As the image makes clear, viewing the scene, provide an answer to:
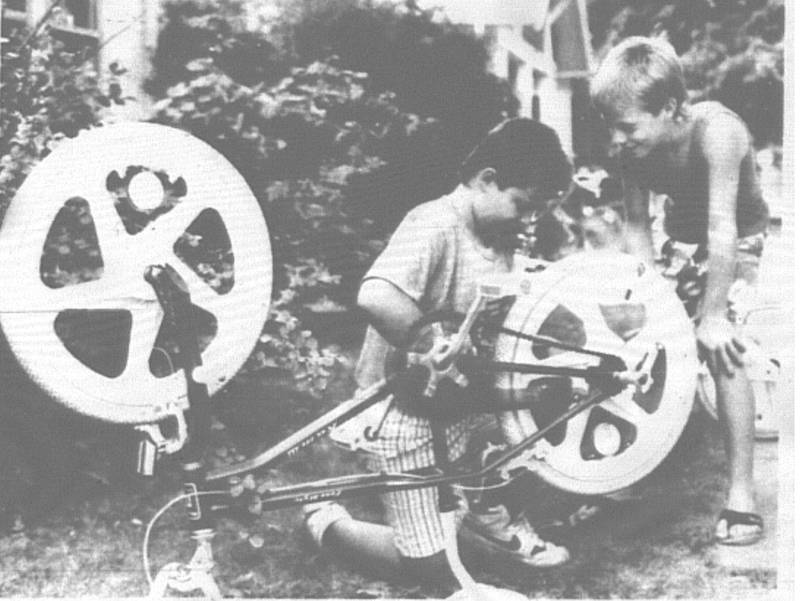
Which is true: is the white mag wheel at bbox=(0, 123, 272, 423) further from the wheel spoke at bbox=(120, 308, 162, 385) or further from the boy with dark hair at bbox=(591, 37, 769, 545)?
the boy with dark hair at bbox=(591, 37, 769, 545)

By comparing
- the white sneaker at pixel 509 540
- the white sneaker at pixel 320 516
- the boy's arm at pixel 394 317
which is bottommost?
the white sneaker at pixel 509 540

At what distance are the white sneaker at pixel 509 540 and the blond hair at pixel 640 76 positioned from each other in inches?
58.6

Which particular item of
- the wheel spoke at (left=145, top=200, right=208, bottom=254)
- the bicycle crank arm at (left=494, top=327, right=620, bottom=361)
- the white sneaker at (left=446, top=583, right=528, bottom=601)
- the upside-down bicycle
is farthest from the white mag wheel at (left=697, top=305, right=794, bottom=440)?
the wheel spoke at (left=145, top=200, right=208, bottom=254)

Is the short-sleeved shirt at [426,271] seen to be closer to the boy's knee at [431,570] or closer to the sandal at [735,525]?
the boy's knee at [431,570]

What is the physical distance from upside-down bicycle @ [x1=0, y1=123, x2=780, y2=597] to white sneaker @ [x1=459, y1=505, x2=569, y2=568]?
117 millimetres

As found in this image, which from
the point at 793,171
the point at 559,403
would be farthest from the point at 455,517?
the point at 793,171

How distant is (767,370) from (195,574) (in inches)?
83.7

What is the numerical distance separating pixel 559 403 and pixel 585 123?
3.23 ft

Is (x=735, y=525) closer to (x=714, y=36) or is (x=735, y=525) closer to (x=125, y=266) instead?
(x=714, y=36)

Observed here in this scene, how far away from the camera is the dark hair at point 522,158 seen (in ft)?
16.1

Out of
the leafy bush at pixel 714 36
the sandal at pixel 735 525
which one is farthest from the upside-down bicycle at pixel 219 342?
the leafy bush at pixel 714 36

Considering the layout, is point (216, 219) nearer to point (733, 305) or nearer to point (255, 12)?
point (255, 12)

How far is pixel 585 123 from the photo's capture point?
4934mm

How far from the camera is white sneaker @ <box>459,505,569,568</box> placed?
495 cm
